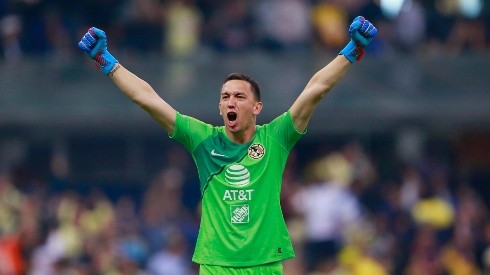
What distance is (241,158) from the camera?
381 inches

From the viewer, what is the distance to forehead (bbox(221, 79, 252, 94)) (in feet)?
31.7

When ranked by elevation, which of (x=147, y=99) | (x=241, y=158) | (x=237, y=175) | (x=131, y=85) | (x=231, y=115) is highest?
(x=131, y=85)

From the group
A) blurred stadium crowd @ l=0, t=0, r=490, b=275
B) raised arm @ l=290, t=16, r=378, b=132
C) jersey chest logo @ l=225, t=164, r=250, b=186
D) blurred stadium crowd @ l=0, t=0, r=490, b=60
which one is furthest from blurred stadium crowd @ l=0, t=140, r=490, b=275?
raised arm @ l=290, t=16, r=378, b=132

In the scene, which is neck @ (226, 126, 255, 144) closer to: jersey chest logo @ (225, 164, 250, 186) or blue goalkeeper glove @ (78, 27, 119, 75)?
jersey chest logo @ (225, 164, 250, 186)

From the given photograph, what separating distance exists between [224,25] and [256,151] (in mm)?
10658

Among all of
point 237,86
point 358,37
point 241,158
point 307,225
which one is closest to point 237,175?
point 241,158

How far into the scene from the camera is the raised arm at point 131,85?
9.68 m

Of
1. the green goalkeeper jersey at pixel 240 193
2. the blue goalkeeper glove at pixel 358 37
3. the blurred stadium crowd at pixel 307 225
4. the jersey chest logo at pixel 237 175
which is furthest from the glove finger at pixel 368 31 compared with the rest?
the blurred stadium crowd at pixel 307 225

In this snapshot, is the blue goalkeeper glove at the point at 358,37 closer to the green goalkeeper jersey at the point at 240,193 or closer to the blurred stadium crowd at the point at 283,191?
the green goalkeeper jersey at the point at 240,193

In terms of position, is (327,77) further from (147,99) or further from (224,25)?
(224,25)

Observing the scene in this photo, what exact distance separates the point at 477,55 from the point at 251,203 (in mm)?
11101

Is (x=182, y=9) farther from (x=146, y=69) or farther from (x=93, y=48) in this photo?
(x=93, y=48)

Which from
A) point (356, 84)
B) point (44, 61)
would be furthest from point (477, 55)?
point (44, 61)

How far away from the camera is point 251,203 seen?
31.3 feet
